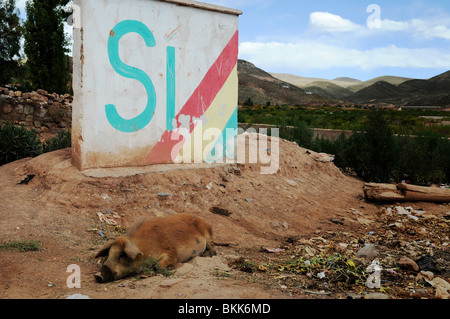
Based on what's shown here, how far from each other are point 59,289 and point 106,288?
1.40 feet

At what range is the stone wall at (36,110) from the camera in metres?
14.5

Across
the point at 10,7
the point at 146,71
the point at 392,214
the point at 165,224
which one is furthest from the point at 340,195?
the point at 10,7

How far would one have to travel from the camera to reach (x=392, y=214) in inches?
295

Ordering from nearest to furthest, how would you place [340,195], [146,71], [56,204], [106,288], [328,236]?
[106,288] < [56,204] < [328,236] < [146,71] < [340,195]

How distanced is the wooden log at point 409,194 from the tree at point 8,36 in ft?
84.0

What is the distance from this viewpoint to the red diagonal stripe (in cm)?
737

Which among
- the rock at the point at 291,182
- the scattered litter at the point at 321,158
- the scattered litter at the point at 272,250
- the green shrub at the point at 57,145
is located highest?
the green shrub at the point at 57,145

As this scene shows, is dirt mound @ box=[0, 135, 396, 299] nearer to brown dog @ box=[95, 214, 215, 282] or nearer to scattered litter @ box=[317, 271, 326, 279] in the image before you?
brown dog @ box=[95, 214, 215, 282]

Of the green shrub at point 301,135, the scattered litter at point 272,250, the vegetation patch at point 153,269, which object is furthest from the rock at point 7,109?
the vegetation patch at point 153,269

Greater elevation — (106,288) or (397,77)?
(397,77)

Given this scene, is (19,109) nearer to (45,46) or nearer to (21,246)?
(45,46)

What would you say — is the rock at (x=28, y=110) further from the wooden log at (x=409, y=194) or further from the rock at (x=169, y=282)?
the rock at (x=169, y=282)
